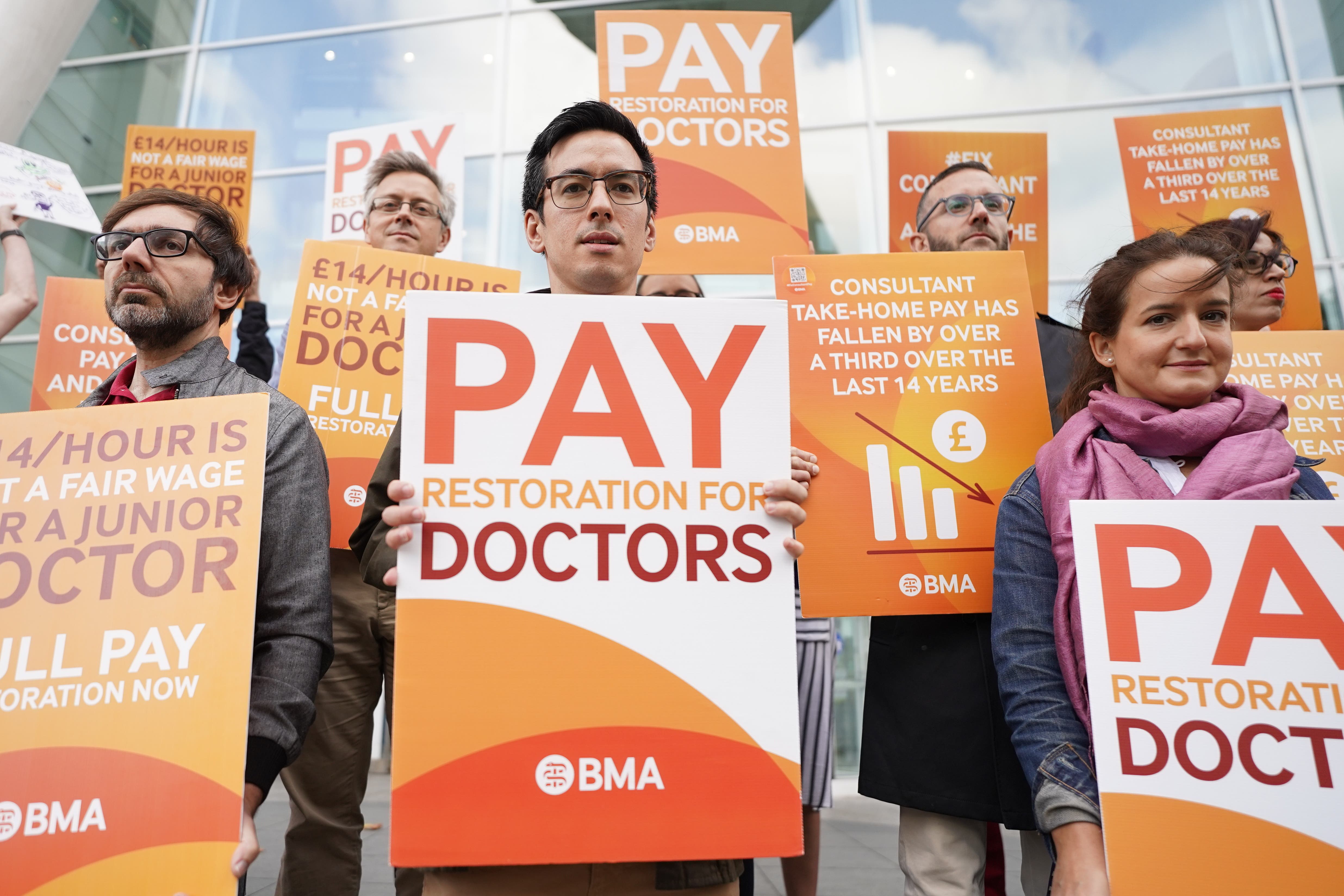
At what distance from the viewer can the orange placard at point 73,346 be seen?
326 centimetres

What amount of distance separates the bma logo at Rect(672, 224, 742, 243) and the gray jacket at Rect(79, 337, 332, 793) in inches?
59.4

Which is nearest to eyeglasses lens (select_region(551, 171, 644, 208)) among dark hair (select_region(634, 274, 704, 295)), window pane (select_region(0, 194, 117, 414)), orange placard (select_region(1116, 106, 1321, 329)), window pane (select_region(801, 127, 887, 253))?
dark hair (select_region(634, 274, 704, 295))

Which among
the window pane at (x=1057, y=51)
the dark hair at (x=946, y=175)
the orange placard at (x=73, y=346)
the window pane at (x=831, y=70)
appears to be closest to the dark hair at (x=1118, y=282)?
the dark hair at (x=946, y=175)

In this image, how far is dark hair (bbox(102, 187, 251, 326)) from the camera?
1795mm

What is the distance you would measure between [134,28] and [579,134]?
9057mm

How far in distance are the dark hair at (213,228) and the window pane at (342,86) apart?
6195 millimetres

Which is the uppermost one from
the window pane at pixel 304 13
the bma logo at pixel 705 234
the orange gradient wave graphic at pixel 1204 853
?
the window pane at pixel 304 13

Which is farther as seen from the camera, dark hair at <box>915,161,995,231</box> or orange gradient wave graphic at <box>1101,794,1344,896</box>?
dark hair at <box>915,161,995,231</box>

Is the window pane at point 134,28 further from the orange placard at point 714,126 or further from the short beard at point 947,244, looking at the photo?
the short beard at point 947,244

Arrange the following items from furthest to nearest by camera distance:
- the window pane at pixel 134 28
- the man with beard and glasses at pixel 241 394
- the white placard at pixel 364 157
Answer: the window pane at pixel 134 28, the white placard at pixel 364 157, the man with beard and glasses at pixel 241 394

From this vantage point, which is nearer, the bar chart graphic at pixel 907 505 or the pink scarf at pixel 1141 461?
the pink scarf at pixel 1141 461

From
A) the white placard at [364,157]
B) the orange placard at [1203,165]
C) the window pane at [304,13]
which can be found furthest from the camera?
the window pane at [304,13]

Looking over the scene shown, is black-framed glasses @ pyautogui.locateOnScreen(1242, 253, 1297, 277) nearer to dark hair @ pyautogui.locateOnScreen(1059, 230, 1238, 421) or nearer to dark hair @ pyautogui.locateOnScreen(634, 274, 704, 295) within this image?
dark hair @ pyautogui.locateOnScreen(1059, 230, 1238, 421)

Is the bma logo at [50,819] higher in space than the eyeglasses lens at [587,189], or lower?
lower
